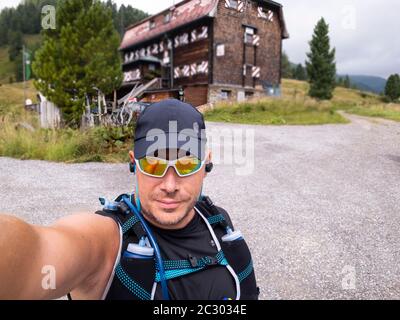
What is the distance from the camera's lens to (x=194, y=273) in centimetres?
131

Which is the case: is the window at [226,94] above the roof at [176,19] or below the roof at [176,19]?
below

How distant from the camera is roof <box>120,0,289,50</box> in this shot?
23.4m

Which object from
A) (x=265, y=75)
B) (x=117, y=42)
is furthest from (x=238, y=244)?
(x=265, y=75)

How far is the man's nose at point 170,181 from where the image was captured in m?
1.39

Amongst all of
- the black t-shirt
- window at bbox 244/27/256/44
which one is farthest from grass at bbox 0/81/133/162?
window at bbox 244/27/256/44

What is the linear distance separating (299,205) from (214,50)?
2102cm

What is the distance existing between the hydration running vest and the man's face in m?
0.09

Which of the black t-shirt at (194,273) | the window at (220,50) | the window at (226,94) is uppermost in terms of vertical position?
the window at (220,50)

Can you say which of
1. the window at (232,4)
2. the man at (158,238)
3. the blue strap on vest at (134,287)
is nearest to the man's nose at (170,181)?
the man at (158,238)

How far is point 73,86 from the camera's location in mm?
14016

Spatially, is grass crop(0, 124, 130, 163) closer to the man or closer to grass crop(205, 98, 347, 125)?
the man

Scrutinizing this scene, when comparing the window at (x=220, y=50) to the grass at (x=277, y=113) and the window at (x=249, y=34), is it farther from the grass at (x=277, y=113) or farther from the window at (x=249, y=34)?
the grass at (x=277, y=113)

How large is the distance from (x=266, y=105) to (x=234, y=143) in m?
9.76
